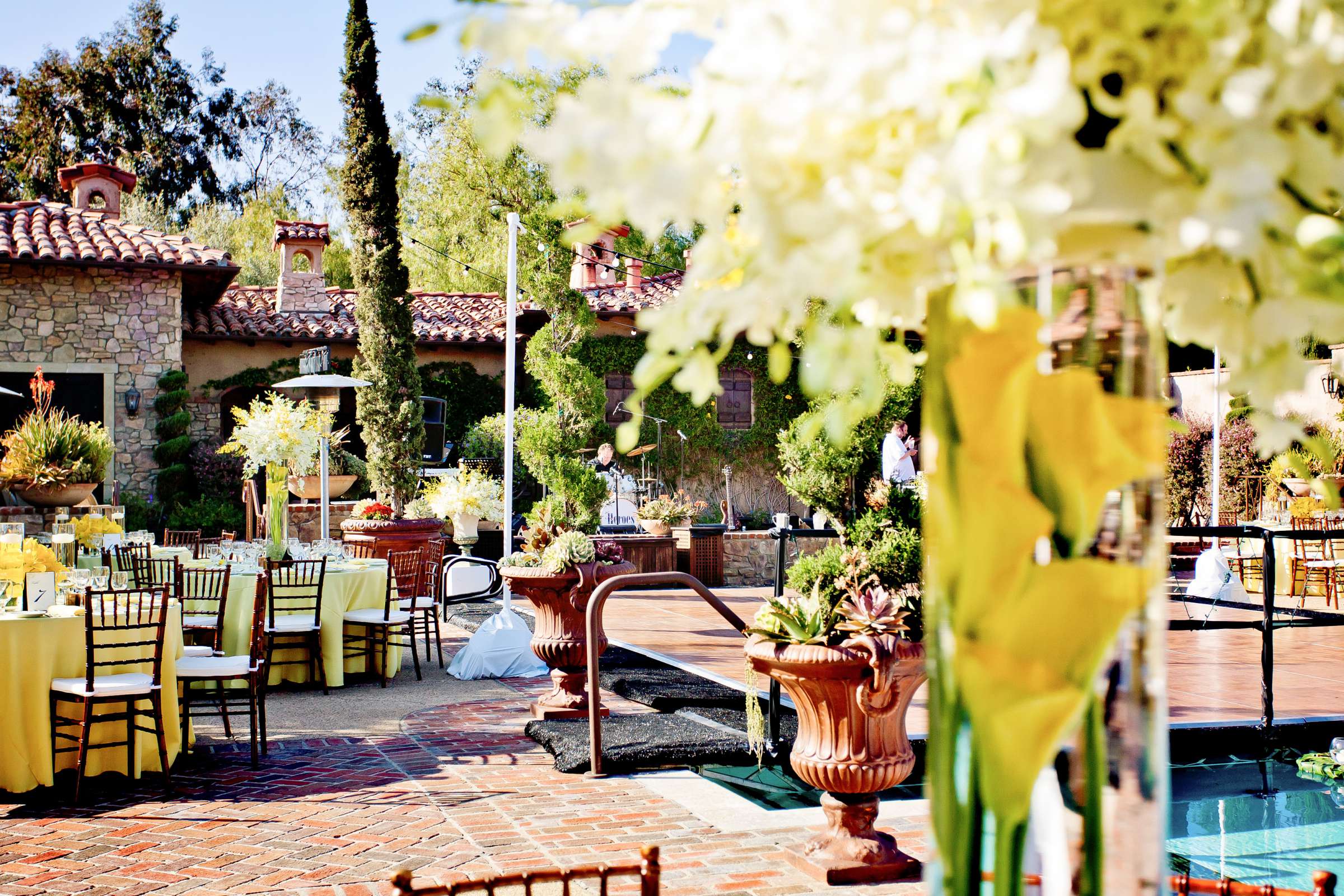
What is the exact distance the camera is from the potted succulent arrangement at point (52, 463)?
10.9m

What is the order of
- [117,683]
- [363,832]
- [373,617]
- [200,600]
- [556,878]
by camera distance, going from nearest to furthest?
[556,878], [363,832], [117,683], [200,600], [373,617]

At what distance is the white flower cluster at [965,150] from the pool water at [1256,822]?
445 cm

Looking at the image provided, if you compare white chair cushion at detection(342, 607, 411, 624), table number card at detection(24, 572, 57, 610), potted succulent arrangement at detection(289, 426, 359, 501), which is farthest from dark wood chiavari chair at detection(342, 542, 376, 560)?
table number card at detection(24, 572, 57, 610)

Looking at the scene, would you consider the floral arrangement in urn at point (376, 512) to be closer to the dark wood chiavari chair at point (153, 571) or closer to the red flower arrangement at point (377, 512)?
the red flower arrangement at point (377, 512)

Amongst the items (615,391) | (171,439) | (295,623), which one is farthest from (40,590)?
(615,391)

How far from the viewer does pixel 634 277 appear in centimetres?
2347

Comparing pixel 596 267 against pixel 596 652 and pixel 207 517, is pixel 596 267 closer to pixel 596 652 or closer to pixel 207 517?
pixel 207 517

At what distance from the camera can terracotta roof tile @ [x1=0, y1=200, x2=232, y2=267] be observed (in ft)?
52.1

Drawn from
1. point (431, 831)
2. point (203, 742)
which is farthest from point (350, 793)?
point (203, 742)

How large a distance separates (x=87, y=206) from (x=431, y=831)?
17388mm

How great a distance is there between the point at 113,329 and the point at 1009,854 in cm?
1785

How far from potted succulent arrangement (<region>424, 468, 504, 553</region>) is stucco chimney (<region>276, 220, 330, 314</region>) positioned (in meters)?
7.22

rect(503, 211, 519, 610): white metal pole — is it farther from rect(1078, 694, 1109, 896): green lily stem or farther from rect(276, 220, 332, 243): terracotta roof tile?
rect(276, 220, 332, 243): terracotta roof tile

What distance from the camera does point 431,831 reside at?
15.7 feet
